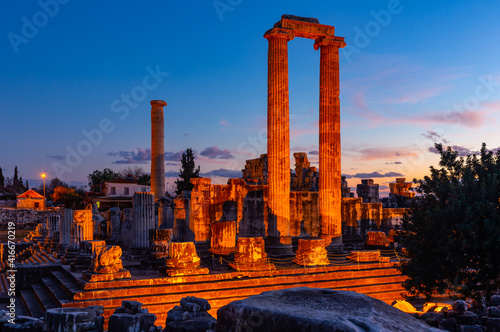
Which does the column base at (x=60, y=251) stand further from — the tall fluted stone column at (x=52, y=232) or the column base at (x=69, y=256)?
the tall fluted stone column at (x=52, y=232)

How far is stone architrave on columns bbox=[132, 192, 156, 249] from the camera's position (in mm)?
17234

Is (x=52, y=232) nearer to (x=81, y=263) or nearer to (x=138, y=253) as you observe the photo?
(x=138, y=253)

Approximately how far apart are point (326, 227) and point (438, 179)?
740cm

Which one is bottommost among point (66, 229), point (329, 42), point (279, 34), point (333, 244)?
point (333, 244)

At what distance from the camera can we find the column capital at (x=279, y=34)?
56.4 ft

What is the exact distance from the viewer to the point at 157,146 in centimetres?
2931

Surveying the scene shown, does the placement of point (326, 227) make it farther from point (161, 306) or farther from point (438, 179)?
point (161, 306)

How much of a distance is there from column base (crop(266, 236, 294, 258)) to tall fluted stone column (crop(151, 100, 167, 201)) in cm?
1388

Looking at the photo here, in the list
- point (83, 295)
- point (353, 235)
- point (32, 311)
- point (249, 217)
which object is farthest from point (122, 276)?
point (353, 235)

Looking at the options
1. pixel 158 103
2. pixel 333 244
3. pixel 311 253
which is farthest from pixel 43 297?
pixel 158 103

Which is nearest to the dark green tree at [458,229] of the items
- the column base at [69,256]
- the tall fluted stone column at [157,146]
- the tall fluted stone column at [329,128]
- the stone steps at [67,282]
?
the tall fluted stone column at [329,128]

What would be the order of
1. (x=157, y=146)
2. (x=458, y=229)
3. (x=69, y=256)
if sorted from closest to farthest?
(x=458, y=229), (x=69, y=256), (x=157, y=146)

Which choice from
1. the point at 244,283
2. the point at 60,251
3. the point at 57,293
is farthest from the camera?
the point at 60,251

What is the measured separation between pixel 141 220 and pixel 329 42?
1123 centimetres
